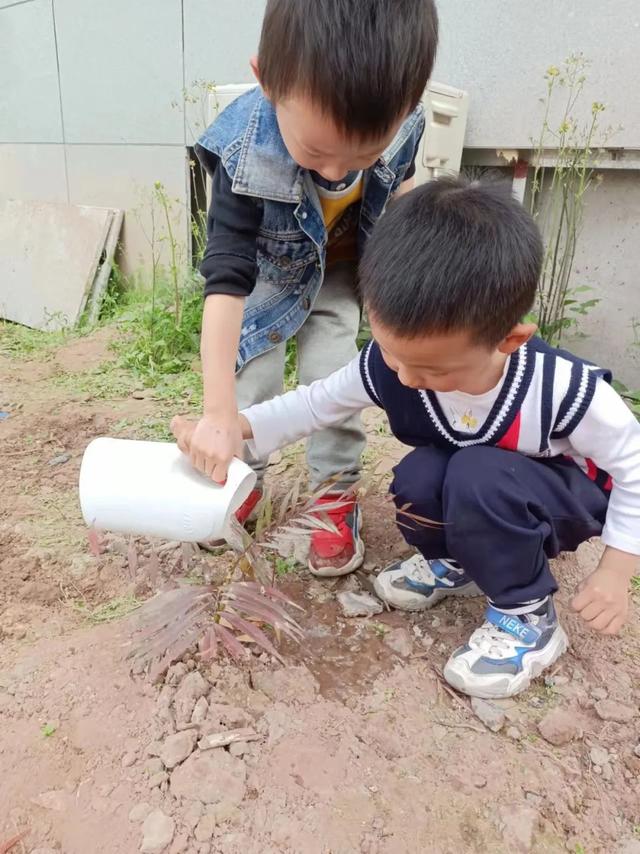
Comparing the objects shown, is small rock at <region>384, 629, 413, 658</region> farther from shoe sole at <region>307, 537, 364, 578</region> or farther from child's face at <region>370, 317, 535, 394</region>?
child's face at <region>370, 317, 535, 394</region>

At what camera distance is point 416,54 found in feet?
3.40

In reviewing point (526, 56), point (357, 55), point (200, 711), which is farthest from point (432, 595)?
point (526, 56)

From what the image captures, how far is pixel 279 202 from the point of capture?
4.71 ft

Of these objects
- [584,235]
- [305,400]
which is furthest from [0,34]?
[305,400]

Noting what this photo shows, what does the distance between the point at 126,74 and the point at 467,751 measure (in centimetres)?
402

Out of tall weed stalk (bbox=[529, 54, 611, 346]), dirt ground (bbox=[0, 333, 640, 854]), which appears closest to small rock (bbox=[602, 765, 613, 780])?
dirt ground (bbox=[0, 333, 640, 854])

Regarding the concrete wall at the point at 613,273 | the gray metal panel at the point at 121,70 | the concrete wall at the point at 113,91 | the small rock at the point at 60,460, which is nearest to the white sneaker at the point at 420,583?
the small rock at the point at 60,460

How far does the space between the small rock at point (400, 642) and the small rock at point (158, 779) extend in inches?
20.6

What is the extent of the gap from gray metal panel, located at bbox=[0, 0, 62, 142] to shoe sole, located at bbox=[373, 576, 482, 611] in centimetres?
413

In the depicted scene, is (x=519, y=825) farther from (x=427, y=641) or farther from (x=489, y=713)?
(x=427, y=641)

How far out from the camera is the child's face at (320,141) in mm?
1064

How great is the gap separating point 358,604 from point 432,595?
17 cm

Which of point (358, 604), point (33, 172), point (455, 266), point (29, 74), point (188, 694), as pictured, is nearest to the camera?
point (455, 266)

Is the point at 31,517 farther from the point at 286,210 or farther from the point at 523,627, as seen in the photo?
the point at 523,627
